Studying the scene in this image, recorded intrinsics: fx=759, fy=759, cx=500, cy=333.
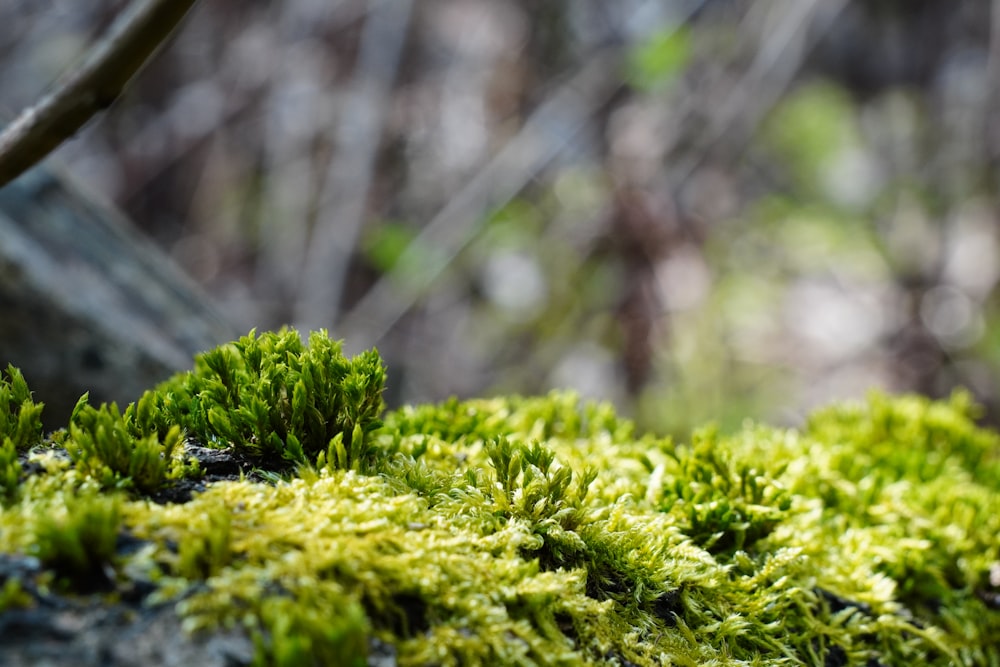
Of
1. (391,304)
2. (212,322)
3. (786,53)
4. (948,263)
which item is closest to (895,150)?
(948,263)

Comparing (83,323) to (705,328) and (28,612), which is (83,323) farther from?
(705,328)

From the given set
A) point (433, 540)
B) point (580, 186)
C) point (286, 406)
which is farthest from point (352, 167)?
point (433, 540)

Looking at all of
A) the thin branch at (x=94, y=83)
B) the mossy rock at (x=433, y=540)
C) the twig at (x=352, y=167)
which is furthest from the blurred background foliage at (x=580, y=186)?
the thin branch at (x=94, y=83)

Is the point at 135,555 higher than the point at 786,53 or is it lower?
lower

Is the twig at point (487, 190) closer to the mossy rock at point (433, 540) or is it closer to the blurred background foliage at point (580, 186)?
the blurred background foliage at point (580, 186)

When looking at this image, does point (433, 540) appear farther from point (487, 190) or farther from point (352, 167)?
point (352, 167)

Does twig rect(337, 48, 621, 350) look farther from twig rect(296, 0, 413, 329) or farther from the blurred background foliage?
twig rect(296, 0, 413, 329)

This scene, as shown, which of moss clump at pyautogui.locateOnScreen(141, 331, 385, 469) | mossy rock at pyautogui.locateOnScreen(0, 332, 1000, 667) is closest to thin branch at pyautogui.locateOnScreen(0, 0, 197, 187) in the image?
mossy rock at pyautogui.locateOnScreen(0, 332, 1000, 667)
